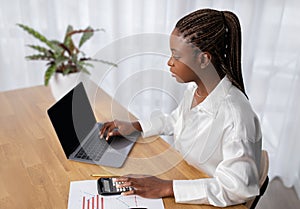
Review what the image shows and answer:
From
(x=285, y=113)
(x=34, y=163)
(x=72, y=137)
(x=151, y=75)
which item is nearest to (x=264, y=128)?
(x=285, y=113)

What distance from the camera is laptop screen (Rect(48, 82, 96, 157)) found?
117 cm

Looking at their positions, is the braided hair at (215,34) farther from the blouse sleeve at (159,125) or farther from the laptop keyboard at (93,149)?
the laptop keyboard at (93,149)

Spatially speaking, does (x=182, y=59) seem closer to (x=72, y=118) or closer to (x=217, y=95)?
(x=217, y=95)

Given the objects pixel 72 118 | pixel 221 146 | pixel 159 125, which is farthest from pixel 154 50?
pixel 221 146

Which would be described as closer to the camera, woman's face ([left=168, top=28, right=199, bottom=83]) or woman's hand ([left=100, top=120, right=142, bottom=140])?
woman's face ([left=168, top=28, right=199, bottom=83])

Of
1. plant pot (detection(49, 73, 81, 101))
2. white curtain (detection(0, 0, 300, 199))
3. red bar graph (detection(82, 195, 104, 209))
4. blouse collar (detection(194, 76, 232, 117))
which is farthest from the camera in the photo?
white curtain (detection(0, 0, 300, 199))

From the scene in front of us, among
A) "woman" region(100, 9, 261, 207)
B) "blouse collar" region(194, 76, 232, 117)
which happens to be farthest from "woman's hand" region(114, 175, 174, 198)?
"blouse collar" region(194, 76, 232, 117)

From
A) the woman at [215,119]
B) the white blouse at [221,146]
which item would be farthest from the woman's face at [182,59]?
the white blouse at [221,146]

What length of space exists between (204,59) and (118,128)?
1.51 ft

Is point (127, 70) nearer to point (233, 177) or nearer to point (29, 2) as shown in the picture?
point (29, 2)

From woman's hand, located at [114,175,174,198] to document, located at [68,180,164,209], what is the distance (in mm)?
14

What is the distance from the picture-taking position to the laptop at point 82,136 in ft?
3.81

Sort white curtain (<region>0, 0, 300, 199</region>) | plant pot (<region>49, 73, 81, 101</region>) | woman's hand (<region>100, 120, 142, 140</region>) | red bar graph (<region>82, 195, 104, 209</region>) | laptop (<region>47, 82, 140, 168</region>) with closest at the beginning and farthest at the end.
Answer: red bar graph (<region>82, 195, 104, 209</region>), laptop (<region>47, 82, 140, 168</region>), woman's hand (<region>100, 120, 142, 140</region>), plant pot (<region>49, 73, 81, 101</region>), white curtain (<region>0, 0, 300, 199</region>)

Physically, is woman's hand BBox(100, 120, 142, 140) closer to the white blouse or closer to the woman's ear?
the white blouse
